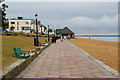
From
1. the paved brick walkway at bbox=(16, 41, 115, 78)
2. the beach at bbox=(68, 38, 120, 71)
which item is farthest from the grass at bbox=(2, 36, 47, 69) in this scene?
the beach at bbox=(68, 38, 120, 71)

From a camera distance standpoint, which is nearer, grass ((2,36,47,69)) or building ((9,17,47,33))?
grass ((2,36,47,69))

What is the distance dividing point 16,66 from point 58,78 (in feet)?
5.26

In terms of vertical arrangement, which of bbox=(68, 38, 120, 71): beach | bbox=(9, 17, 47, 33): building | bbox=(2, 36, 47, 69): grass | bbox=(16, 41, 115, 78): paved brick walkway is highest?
bbox=(9, 17, 47, 33): building

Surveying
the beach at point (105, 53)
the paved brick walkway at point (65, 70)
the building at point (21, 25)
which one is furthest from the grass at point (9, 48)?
the building at point (21, 25)

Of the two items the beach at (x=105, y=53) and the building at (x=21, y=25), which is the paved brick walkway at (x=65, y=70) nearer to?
the beach at (x=105, y=53)

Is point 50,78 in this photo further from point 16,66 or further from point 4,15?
point 4,15

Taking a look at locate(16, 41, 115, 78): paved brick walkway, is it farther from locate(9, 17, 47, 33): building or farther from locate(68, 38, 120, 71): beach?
locate(9, 17, 47, 33): building

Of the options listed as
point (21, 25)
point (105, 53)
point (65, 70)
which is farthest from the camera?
point (21, 25)

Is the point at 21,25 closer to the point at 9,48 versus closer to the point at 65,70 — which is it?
the point at 9,48

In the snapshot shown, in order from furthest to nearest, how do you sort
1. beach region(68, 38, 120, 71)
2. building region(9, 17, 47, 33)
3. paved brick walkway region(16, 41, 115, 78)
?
building region(9, 17, 47, 33)
beach region(68, 38, 120, 71)
paved brick walkway region(16, 41, 115, 78)

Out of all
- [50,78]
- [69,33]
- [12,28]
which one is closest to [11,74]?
A: [50,78]

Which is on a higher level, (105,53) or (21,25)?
(21,25)

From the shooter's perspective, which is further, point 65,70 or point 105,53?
point 105,53

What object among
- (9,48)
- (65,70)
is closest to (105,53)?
(9,48)
